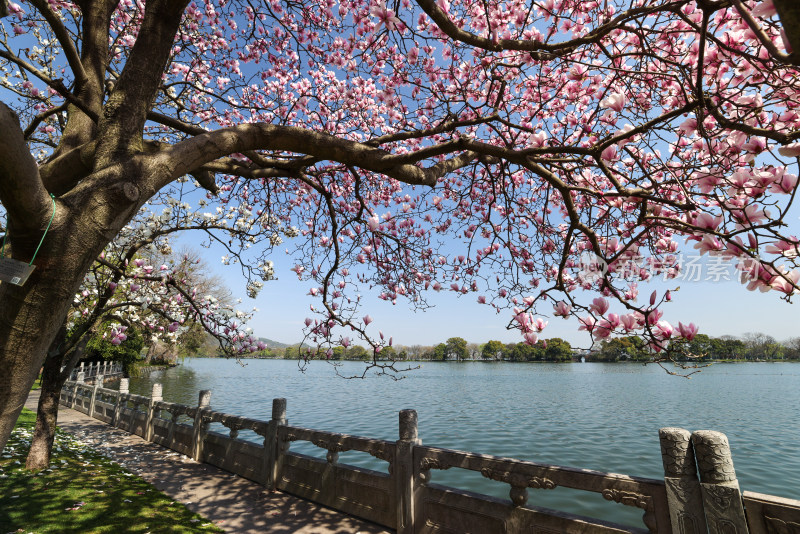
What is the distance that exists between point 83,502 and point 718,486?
7882 millimetres

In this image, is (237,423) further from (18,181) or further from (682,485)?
(682,485)

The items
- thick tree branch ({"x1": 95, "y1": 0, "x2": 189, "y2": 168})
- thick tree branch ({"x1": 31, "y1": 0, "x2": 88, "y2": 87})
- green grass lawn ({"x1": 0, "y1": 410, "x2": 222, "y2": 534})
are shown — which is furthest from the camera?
green grass lawn ({"x1": 0, "y1": 410, "x2": 222, "y2": 534})

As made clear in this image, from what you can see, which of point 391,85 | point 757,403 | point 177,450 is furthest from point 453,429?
point 757,403

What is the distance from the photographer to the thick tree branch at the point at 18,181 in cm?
200

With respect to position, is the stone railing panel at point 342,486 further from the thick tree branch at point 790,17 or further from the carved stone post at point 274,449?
the thick tree branch at point 790,17

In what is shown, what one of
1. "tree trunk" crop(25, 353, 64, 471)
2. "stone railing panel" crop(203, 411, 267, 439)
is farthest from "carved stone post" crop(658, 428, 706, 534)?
"tree trunk" crop(25, 353, 64, 471)

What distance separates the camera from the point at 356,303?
6883mm

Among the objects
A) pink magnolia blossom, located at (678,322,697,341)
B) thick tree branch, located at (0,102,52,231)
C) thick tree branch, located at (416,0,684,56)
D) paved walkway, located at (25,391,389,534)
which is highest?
thick tree branch, located at (416,0,684,56)

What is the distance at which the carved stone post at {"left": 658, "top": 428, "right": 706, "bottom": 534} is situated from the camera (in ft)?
11.1

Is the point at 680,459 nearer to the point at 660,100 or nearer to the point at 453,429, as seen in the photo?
the point at 660,100

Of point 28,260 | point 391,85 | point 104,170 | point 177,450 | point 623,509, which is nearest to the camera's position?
point 28,260

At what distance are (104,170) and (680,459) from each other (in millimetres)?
5056

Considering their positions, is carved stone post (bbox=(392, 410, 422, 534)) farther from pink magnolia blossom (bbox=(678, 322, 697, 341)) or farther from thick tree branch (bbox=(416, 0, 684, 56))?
thick tree branch (bbox=(416, 0, 684, 56))

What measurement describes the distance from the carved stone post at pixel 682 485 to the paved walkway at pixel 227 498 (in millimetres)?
3507
